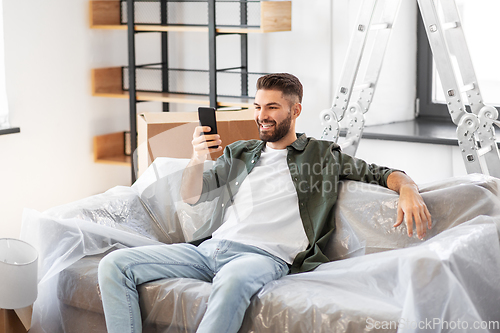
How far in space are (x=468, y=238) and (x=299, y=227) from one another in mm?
530

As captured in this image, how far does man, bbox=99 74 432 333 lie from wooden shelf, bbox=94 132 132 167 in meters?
1.58

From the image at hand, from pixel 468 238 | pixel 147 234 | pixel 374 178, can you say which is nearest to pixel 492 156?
pixel 374 178

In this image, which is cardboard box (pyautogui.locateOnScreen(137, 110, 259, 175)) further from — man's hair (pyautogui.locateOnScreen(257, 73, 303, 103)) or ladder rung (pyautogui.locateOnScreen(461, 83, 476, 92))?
ladder rung (pyautogui.locateOnScreen(461, 83, 476, 92))

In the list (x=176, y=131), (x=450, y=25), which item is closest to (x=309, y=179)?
(x=176, y=131)

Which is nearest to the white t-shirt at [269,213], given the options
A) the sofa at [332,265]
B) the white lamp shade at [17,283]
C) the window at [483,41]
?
the sofa at [332,265]

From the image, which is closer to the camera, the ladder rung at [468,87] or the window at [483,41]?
the ladder rung at [468,87]

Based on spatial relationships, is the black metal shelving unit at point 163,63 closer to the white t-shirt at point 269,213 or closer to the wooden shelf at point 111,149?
the wooden shelf at point 111,149

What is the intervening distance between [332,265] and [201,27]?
1816 mm

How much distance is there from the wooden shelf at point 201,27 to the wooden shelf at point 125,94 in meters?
0.27

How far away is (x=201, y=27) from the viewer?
3.16 meters

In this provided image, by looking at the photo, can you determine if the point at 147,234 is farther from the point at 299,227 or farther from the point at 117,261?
the point at 299,227

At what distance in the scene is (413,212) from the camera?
1.71 metres

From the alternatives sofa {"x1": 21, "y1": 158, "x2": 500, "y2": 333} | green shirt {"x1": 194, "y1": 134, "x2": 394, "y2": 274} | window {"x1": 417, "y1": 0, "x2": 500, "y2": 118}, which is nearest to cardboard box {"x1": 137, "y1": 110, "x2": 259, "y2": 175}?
sofa {"x1": 21, "y1": 158, "x2": 500, "y2": 333}

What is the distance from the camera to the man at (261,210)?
1.66 meters
